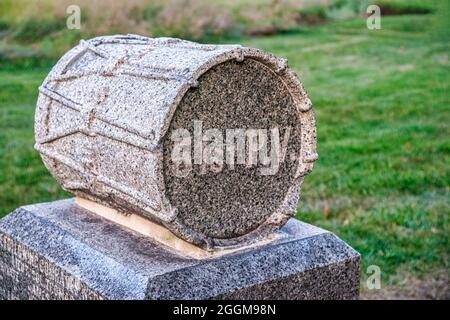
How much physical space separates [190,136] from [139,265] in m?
0.60

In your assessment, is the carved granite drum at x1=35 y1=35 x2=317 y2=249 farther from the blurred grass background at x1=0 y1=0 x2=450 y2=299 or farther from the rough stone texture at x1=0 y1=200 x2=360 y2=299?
the blurred grass background at x1=0 y1=0 x2=450 y2=299

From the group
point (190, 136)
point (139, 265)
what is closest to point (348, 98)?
point (190, 136)

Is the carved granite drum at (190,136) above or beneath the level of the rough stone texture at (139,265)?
above

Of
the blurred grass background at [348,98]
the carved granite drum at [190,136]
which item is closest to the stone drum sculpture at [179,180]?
the carved granite drum at [190,136]

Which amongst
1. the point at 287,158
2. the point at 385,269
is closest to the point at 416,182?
the point at 385,269

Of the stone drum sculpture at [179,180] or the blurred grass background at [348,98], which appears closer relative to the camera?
the stone drum sculpture at [179,180]

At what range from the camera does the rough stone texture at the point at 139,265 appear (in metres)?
3.58

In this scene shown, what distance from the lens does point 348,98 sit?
912cm

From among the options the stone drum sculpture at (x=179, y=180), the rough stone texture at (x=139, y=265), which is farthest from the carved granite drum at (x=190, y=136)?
the rough stone texture at (x=139, y=265)

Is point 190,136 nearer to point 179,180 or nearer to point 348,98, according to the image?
point 179,180

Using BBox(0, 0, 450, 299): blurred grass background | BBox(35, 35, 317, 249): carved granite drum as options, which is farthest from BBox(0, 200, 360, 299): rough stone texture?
BBox(0, 0, 450, 299): blurred grass background

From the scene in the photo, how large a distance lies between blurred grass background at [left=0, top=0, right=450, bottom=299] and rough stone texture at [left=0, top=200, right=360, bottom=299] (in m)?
1.24

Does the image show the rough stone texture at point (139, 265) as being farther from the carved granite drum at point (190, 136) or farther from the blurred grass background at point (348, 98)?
the blurred grass background at point (348, 98)
